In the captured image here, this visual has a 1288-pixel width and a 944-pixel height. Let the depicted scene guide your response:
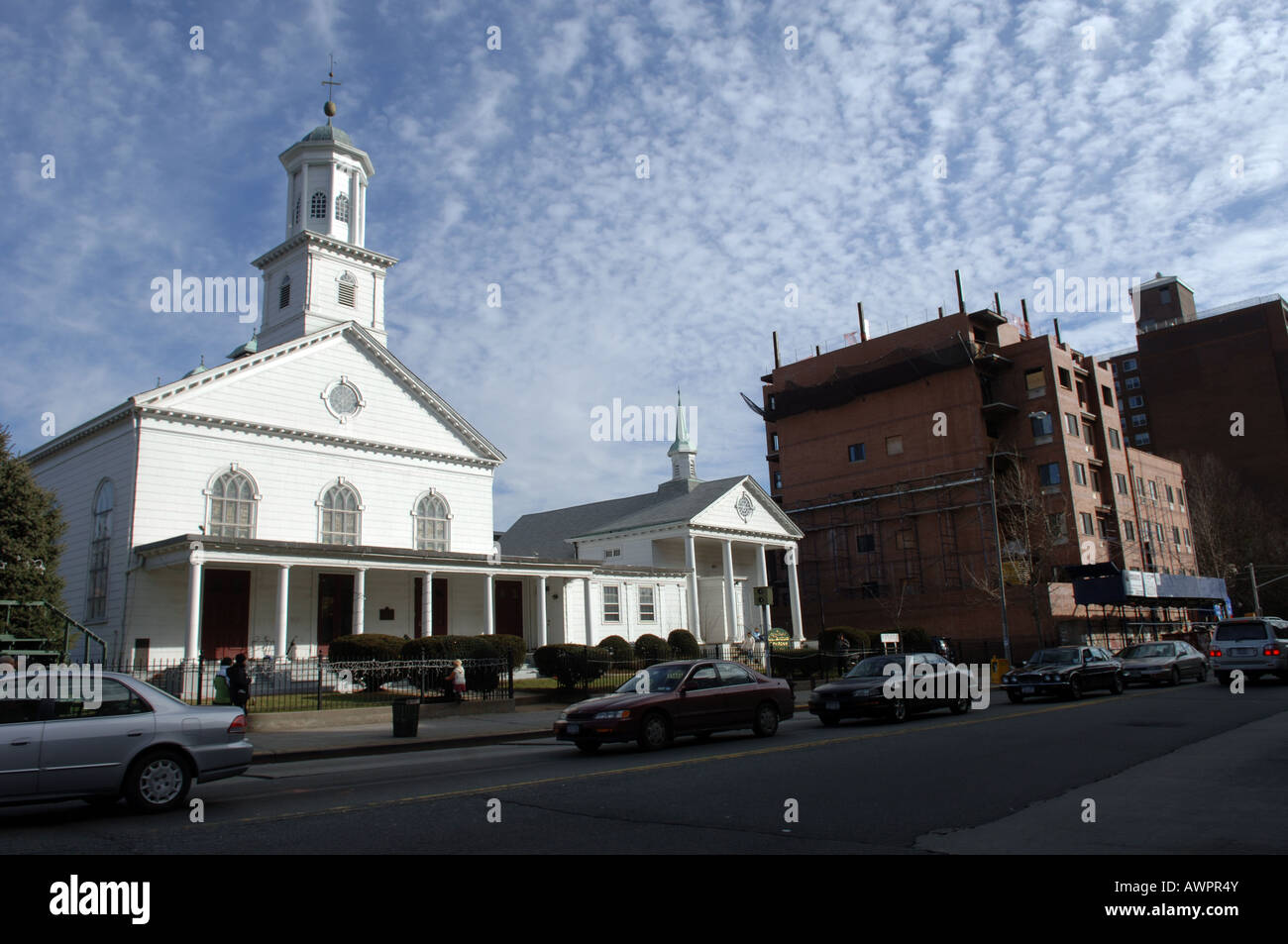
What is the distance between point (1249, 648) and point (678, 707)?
1976 cm

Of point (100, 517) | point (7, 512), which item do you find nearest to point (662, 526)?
point (100, 517)

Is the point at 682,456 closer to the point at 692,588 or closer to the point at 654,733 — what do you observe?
the point at 692,588

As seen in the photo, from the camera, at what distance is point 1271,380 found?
282 feet

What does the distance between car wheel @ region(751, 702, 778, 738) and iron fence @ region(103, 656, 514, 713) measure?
10.2 metres

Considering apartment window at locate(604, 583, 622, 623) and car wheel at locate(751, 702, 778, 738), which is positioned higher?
apartment window at locate(604, 583, 622, 623)

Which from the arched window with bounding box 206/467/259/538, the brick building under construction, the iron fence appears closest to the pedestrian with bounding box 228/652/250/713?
the iron fence

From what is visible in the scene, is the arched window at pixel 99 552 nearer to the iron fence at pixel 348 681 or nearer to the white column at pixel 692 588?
the iron fence at pixel 348 681

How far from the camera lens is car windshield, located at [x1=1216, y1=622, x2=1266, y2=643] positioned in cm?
2603

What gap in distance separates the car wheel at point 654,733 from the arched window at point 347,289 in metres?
28.3

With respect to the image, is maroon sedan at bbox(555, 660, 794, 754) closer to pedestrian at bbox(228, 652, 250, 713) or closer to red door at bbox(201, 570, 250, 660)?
pedestrian at bbox(228, 652, 250, 713)

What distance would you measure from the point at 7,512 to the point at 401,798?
1904cm

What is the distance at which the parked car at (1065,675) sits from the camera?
23.5 meters

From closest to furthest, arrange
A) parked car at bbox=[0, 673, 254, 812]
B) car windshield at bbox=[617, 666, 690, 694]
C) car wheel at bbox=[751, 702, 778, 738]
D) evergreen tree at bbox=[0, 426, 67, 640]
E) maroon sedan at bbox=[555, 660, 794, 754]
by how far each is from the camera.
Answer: parked car at bbox=[0, 673, 254, 812], maroon sedan at bbox=[555, 660, 794, 754], car windshield at bbox=[617, 666, 690, 694], car wheel at bbox=[751, 702, 778, 738], evergreen tree at bbox=[0, 426, 67, 640]
